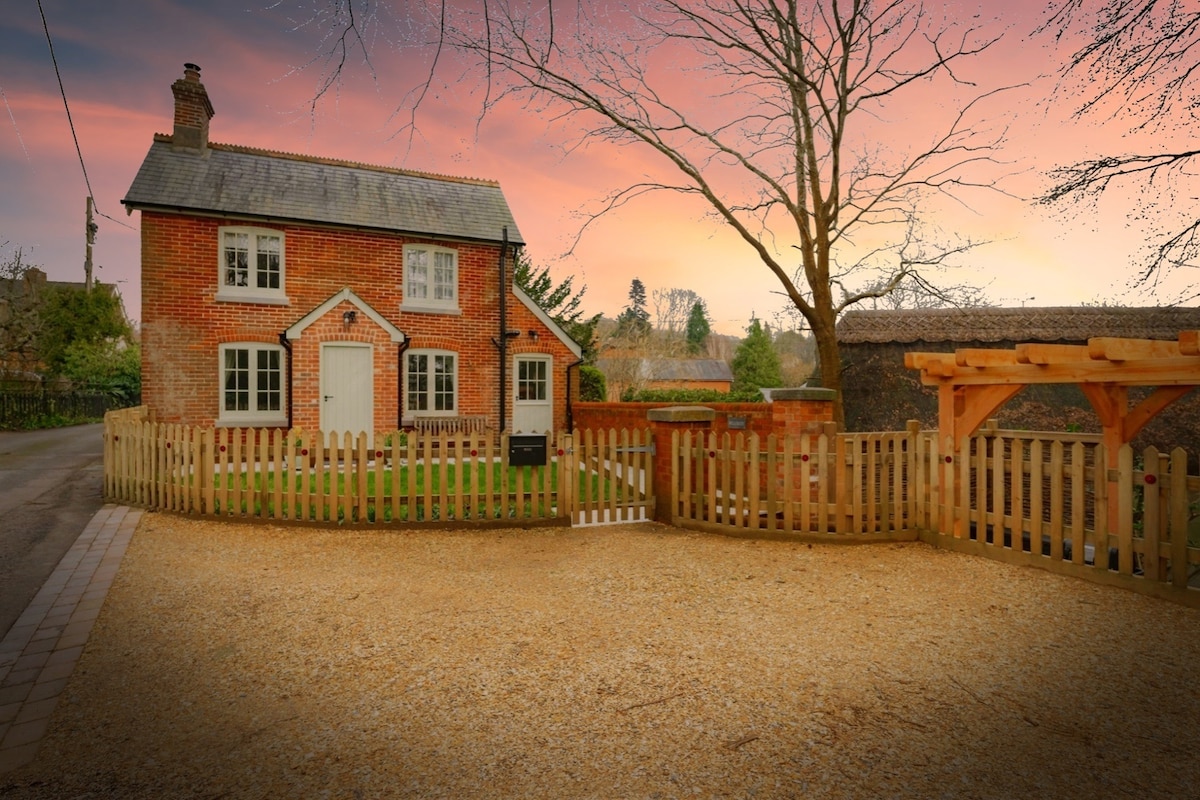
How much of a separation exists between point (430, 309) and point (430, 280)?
0.89 m

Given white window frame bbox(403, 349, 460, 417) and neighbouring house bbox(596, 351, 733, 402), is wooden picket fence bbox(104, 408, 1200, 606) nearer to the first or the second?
white window frame bbox(403, 349, 460, 417)

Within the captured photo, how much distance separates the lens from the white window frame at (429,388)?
16.4m

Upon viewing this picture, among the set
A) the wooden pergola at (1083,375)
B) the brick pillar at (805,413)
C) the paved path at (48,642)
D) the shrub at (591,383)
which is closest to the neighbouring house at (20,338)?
the shrub at (591,383)

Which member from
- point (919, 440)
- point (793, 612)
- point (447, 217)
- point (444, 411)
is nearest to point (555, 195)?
point (447, 217)

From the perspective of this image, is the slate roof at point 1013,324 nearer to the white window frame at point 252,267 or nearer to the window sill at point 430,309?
the window sill at point 430,309

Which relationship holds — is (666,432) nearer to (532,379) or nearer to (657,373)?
(532,379)

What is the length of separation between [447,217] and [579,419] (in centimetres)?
672

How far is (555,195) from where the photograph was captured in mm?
13461

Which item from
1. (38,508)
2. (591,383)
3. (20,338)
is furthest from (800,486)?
(20,338)

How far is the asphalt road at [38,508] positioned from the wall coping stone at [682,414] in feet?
20.6

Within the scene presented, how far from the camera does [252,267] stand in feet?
50.5

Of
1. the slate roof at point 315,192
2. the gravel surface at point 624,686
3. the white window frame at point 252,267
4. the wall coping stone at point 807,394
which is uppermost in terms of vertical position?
the slate roof at point 315,192

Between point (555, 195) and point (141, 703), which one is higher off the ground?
point (555, 195)

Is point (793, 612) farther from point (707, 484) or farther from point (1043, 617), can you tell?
point (707, 484)
